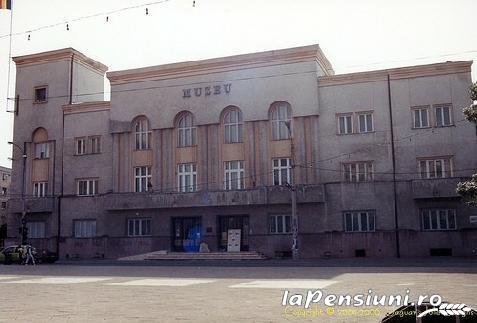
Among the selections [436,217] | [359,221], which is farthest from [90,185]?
[436,217]

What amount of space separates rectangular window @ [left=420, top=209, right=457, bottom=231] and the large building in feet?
0.30

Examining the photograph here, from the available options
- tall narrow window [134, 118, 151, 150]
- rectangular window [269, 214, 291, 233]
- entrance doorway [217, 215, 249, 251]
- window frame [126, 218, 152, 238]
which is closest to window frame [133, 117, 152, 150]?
tall narrow window [134, 118, 151, 150]

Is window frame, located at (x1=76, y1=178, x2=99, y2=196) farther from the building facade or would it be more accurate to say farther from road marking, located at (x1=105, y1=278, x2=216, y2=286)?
the building facade

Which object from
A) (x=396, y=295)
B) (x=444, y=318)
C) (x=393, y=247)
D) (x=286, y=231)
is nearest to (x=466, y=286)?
(x=396, y=295)

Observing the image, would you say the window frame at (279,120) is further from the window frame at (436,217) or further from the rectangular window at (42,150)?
the rectangular window at (42,150)

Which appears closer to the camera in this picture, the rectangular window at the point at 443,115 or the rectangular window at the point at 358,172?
the rectangular window at the point at 443,115

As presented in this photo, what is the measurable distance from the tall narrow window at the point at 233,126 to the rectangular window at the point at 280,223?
6.39 m

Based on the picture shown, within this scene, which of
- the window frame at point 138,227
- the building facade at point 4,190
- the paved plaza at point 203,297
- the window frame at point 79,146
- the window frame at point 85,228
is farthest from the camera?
the building facade at point 4,190

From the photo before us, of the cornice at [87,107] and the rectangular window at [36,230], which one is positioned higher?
the cornice at [87,107]

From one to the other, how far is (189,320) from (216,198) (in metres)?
26.3

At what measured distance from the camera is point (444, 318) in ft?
15.4

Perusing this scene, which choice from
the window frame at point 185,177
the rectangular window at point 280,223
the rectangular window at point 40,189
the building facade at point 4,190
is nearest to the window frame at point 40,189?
the rectangular window at point 40,189

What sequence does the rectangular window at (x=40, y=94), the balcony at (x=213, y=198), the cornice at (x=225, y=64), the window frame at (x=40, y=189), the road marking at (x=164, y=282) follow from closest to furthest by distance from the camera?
the road marking at (x=164, y=282) → the balcony at (x=213, y=198) → the cornice at (x=225, y=64) → the window frame at (x=40, y=189) → the rectangular window at (x=40, y=94)

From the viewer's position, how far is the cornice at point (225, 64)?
36438mm
